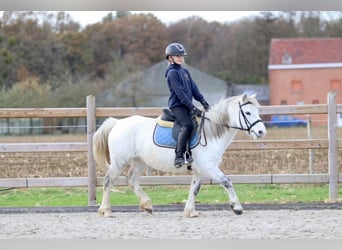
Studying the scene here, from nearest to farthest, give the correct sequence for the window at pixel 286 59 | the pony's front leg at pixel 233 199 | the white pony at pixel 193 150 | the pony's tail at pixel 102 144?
the pony's front leg at pixel 233 199, the white pony at pixel 193 150, the pony's tail at pixel 102 144, the window at pixel 286 59

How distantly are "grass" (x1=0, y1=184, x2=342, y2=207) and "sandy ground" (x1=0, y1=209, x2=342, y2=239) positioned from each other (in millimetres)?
937

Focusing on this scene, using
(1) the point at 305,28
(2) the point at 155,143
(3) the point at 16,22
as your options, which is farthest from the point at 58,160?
(1) the point at 305,28

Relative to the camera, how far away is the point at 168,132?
7562 millimetres

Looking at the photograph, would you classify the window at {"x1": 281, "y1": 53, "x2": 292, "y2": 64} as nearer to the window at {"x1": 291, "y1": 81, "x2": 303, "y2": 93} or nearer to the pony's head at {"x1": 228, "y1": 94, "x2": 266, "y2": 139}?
the window at {"x1": 291, "y1": 81, "x2": 303, "y2": 93}

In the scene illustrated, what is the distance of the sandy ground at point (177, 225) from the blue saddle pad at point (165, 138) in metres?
0.86

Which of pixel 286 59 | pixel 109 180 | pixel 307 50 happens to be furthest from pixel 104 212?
pixel 286 59

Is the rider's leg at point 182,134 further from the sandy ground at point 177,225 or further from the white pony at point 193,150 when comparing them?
the sandy ground at point 177,225

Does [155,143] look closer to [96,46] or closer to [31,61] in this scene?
[31,61]

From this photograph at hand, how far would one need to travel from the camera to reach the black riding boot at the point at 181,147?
7336mm

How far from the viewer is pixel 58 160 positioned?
12211mm

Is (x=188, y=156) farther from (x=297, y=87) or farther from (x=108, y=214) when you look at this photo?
(x=297, y=87)

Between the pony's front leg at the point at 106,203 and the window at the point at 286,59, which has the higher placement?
the window at the point at 286,59

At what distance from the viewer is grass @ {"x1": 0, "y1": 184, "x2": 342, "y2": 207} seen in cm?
879

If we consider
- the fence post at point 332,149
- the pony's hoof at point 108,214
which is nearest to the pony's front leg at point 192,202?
the pony's hoof at point 108,214
